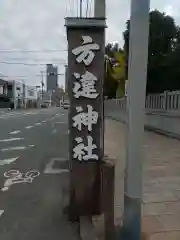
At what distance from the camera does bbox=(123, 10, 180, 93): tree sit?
18312 millimetres

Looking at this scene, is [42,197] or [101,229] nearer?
[101,229]

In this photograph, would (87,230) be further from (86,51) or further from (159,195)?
(86,51)

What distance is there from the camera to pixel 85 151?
4.93 m

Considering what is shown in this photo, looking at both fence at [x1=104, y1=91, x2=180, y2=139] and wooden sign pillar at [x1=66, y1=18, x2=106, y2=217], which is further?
fence at [x1=104, y1=91, x2=180, y2=139]

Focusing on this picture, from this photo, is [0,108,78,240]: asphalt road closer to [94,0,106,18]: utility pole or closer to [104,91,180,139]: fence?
[94,0,106,18]: utility pole

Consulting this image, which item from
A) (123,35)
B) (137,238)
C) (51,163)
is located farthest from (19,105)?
(137,238)

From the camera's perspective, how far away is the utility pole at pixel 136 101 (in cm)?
359

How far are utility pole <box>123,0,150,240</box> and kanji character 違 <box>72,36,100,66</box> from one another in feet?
3.95

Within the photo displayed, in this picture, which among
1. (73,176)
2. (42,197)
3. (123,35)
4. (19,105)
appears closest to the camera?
(73,176)

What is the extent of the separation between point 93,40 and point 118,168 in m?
4.57

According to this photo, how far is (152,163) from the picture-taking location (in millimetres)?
9172

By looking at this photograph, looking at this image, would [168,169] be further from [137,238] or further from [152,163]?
[137,238]

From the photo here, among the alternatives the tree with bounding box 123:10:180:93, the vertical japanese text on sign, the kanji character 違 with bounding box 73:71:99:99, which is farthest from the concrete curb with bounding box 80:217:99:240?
the tree with bounding box 123:10:180:93

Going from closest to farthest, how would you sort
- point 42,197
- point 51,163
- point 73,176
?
point 73,176 < point 42,197 < point 51,163
